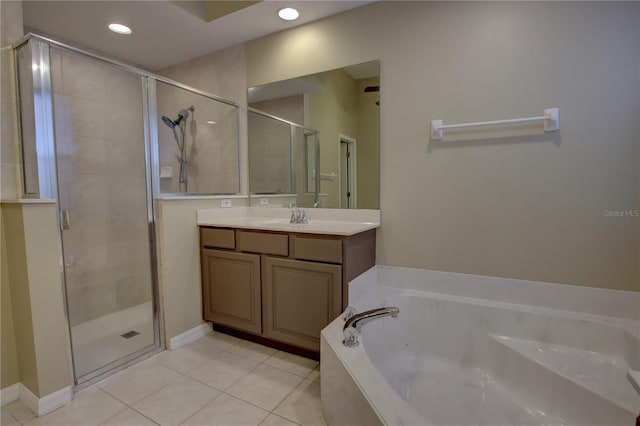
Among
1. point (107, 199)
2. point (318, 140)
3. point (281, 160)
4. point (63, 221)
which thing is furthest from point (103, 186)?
point (318, 140)

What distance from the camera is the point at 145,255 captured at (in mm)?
2152

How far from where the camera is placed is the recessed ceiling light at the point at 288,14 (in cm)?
211

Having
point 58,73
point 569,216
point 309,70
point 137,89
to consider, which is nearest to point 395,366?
point 569,216

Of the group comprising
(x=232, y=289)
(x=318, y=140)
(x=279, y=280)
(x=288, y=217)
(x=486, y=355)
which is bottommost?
(x=486, y=355)

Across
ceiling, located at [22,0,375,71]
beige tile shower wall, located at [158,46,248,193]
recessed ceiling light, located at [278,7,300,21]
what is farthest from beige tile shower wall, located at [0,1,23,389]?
recessed ceiling light, located at [278,7,300,21]

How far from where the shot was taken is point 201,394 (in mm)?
1622

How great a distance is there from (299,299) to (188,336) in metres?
0.96

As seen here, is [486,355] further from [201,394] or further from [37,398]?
[37,398]

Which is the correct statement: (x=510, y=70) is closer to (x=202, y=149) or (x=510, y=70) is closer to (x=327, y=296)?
(x=327, y=296)

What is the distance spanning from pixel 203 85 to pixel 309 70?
1.17 meters

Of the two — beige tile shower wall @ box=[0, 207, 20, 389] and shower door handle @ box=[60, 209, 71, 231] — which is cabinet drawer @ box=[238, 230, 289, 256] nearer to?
shower door handle @ box=[60, 209, 71, 231]

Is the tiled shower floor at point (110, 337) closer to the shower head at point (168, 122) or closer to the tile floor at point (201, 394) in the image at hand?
the tile floor at point (201, 394)

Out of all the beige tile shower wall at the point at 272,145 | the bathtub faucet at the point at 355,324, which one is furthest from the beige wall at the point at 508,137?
the bathtub faucet at the point at 355,324

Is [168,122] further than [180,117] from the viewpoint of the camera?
No
